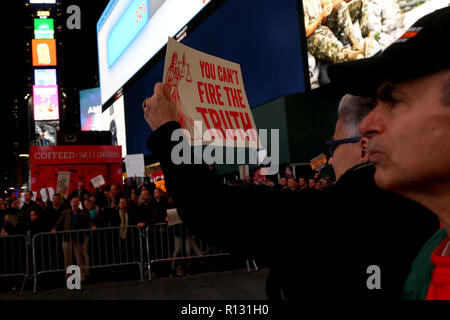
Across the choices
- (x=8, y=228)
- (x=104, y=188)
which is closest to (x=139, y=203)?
(x=8, y=228)

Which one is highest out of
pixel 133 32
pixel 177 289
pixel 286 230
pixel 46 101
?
pixel 46 101

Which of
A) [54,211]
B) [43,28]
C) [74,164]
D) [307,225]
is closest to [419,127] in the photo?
[307,225]

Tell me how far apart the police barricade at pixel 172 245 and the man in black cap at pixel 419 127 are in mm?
7982

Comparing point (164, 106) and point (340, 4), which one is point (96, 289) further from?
point (340, 4)

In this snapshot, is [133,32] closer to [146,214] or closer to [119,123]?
[119,123]

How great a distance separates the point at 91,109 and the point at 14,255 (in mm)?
47082

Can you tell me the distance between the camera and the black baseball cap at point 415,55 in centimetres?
79

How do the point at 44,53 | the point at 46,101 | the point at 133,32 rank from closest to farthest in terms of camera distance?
the point at 133,32, the point at 44,53, the point at 46,101

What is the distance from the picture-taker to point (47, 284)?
8.80 m

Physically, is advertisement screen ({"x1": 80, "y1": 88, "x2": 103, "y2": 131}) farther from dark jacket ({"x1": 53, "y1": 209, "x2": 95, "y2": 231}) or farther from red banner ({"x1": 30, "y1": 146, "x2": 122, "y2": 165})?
dark jacket ({"x1": 53, "y1": 209, "x2": 95, "y2": 231})

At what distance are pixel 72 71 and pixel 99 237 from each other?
63.8 metres

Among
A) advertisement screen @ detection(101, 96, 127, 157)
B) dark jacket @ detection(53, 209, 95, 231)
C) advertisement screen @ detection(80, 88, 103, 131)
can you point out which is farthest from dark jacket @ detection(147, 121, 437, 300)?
advertisement screen @ detection(80, 88, 103, 131)

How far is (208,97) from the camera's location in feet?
8.81

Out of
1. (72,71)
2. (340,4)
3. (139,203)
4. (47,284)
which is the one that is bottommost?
(47,284)
